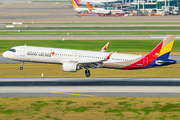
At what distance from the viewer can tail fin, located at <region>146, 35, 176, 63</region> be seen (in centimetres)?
5744

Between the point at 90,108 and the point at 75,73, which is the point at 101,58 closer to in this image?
the point at 75,73

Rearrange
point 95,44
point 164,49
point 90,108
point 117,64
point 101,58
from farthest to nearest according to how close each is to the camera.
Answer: point 95,44
point 117,64
point 101,58
point 164,49
point 90,108

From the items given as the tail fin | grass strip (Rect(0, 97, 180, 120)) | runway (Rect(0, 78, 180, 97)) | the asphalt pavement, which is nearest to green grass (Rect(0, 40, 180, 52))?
the asphalt pavement

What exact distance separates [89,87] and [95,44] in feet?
166

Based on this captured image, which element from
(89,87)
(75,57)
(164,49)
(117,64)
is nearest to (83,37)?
(75,57)

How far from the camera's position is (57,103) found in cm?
4484

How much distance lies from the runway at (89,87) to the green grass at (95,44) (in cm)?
3511

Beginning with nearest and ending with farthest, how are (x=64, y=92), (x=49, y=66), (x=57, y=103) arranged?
(x=57, y=103) < (x=64, y=92) < (x=49, y=66)

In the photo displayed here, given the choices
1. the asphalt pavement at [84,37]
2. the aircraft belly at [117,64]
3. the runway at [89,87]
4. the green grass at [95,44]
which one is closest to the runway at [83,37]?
the asphalt pavement at [84,37]

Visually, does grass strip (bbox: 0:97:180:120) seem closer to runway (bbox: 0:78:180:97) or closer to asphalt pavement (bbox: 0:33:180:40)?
runway (bbox: 0:78:180:97)

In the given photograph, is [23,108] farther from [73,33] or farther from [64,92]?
[73,33]

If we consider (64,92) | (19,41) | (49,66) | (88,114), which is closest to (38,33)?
(19,41)

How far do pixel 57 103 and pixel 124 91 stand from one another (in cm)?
1295

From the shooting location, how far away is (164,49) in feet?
190
